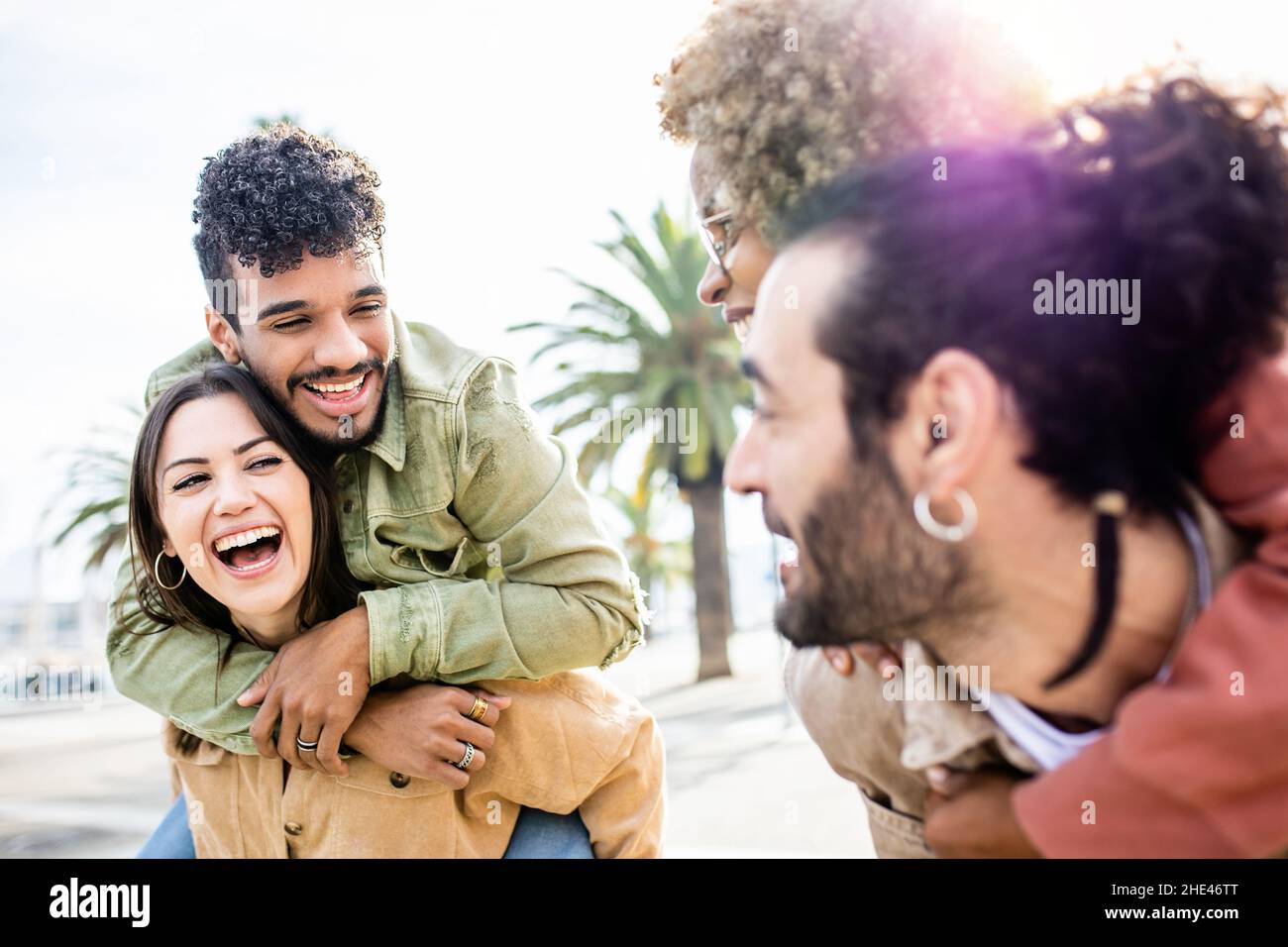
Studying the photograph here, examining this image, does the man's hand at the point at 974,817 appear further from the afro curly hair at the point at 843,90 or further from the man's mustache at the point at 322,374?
the man's mustache at the point at 322,374

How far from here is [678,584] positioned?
1556 inches

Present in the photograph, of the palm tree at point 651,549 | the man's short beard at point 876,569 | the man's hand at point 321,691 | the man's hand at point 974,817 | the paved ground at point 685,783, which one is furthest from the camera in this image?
the palm tree at point 651,549

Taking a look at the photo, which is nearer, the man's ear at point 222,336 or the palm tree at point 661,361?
the man's ear at point 222,336

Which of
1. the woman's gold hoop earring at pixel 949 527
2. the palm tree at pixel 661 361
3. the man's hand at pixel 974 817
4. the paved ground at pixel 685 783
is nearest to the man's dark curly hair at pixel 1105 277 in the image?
the woman's gold hoop earring at pixel 949 527

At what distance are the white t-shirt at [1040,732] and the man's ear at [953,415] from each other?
34 centimetres

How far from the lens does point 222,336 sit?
2629mm

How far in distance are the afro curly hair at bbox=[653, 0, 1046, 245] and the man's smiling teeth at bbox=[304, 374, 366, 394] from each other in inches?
38.4

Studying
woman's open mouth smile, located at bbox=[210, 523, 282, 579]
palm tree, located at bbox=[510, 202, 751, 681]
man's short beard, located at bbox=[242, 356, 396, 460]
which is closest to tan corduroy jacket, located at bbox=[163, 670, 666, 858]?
A: woman's open mouth smile, located at bbox=[210, 523, 282, 579]

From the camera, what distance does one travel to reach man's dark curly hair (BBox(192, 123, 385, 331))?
2406mm

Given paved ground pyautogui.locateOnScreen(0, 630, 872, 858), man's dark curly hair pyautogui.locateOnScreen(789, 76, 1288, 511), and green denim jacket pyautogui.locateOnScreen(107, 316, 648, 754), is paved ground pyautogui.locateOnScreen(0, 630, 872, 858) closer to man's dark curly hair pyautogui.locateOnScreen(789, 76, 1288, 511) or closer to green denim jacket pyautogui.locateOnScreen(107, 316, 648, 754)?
green denim jacket pyautogui.locateOnScreen(107, 316, 648, 754)

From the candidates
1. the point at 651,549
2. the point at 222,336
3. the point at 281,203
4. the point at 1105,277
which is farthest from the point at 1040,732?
the point at 651,549

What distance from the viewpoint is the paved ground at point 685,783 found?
8.35m
